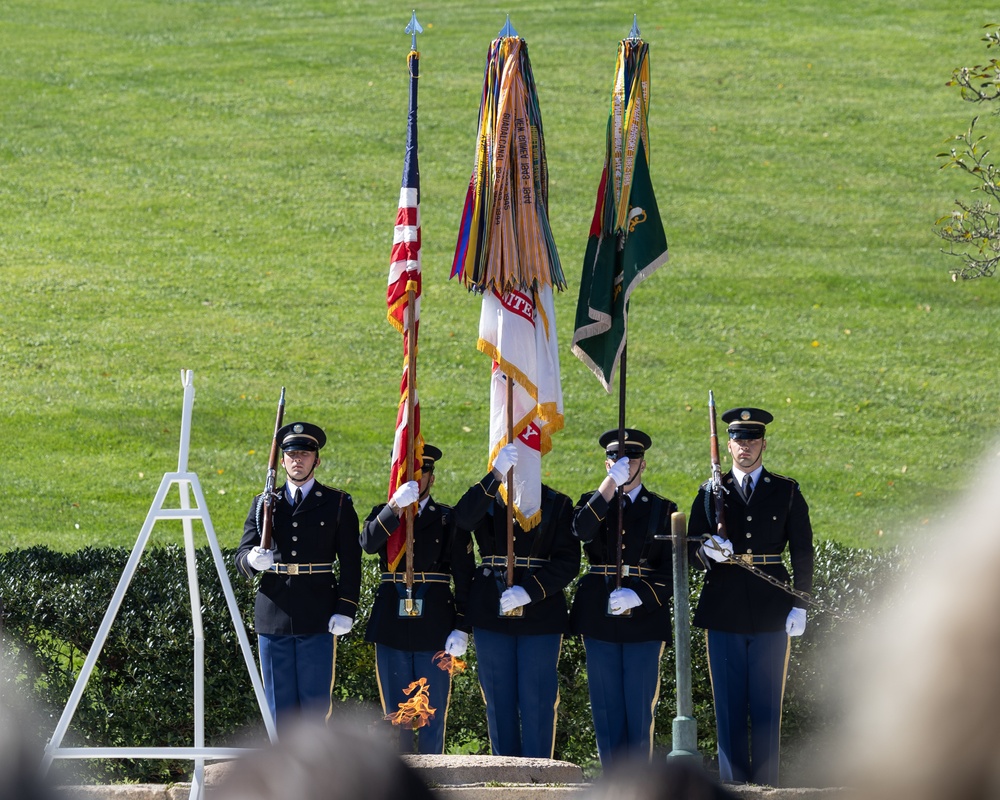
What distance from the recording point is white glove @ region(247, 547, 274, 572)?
6441mm

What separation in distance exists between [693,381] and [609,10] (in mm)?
14158

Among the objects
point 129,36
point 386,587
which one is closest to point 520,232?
point 386,587

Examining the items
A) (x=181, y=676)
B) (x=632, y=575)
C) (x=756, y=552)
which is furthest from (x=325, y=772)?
(x=181, y=676)

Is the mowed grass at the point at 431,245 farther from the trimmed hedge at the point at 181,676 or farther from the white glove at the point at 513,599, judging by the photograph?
the white glove at the point at 513,599

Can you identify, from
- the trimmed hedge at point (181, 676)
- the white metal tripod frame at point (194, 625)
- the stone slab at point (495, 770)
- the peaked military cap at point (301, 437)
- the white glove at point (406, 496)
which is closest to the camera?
the white metal tripod frame at point (194, 625)

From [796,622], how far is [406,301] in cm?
241

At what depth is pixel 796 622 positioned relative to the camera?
6.50 m

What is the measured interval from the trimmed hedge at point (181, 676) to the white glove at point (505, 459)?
119 cm

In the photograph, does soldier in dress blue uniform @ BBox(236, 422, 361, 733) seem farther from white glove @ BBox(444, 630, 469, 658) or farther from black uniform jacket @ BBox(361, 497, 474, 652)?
white glove @ BBox(444, 630, 469, 658)

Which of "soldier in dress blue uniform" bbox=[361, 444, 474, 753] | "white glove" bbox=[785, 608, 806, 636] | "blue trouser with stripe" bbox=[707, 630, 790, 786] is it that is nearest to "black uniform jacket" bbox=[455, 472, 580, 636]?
"soldier in dress blue uniform" bbox=[361, 444, 474, 753]

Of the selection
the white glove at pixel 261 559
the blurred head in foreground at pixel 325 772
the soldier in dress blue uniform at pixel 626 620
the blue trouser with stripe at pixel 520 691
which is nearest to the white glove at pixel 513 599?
the blue trouser with stripe at pixel 520 691

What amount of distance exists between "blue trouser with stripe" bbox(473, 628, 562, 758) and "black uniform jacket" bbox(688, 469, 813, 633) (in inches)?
31.5

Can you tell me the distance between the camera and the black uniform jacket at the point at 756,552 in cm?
660

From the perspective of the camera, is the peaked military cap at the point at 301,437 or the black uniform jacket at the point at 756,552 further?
the peaked military cap at the point at 301,437
